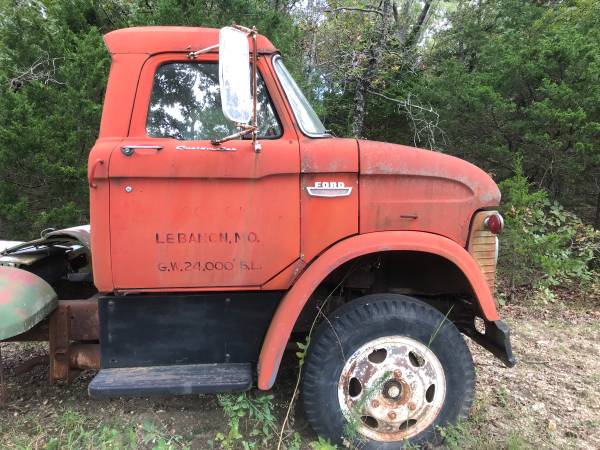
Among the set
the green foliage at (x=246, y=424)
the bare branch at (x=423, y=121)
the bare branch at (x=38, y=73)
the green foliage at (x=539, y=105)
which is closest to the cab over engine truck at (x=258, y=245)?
the green foliage at (x=246, y=424)

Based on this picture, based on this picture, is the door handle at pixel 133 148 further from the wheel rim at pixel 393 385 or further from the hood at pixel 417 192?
the wheel rim at pixel 393 385

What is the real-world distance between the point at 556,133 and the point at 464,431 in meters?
5.42

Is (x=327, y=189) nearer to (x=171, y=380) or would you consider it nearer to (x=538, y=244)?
(x=171, y=380)

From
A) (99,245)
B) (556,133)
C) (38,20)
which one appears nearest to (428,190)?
(99,245)

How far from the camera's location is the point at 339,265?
8.19 feet

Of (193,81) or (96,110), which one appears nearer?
(193,81)

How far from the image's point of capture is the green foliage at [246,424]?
2527mm

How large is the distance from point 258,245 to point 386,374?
1010 mm

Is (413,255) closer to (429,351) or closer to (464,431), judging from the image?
(429,351)

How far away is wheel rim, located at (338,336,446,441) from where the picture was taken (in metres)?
2.58

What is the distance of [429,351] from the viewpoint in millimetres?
2617

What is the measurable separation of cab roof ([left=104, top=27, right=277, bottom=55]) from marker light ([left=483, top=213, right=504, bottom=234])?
5.22 feet

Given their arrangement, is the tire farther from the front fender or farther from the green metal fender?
the green metal fender

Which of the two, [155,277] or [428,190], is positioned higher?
[428,190]
